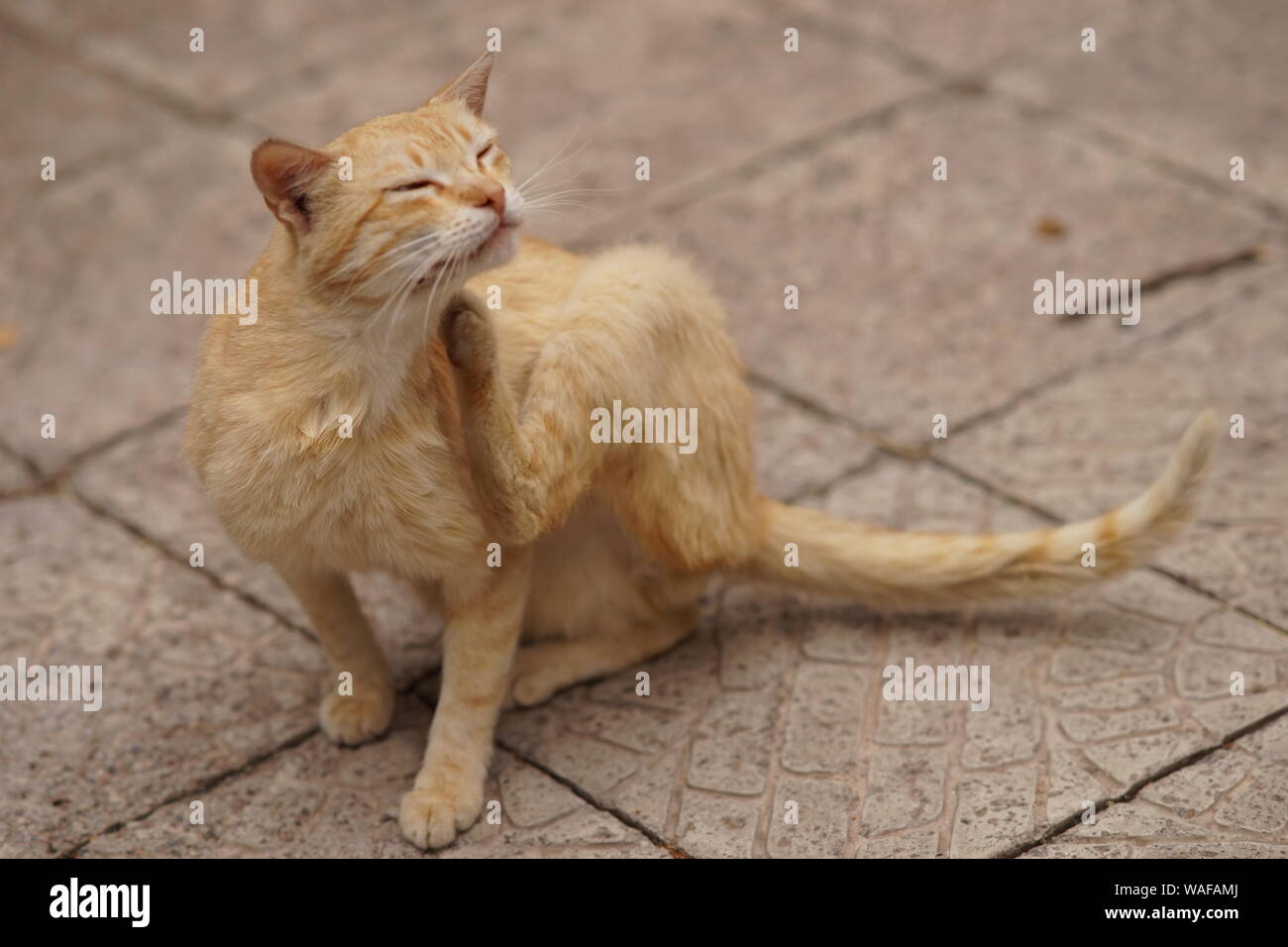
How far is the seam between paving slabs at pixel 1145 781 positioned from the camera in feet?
10.1

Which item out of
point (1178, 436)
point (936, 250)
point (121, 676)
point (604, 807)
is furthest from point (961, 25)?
point (121, 676)

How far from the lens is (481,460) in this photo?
3039mm

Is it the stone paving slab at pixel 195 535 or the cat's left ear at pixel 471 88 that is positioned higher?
the cat's left ear at pixel 471 88

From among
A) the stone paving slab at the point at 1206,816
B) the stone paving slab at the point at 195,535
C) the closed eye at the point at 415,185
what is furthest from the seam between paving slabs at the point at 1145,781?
the closed eye at the point at 415,185

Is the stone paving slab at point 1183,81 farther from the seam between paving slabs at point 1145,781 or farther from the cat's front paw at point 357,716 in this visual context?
the cat's front paw at point 357,716

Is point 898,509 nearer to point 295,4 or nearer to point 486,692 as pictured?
point 486,692

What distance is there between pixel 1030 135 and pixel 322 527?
3.73 meters

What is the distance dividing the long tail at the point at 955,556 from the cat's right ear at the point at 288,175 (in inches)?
54.6

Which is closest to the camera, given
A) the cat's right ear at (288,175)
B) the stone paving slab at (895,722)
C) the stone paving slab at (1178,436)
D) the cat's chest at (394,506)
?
the cat's right ear at (288,175)

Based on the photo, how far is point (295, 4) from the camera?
22.7ft

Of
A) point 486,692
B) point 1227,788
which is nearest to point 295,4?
point 486,692

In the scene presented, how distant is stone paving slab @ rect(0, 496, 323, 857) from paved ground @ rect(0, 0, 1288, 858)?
1 cm

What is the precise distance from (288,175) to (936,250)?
3.04m

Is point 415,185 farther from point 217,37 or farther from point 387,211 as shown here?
point 217,37
